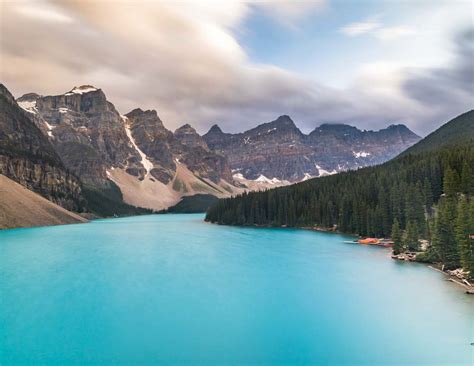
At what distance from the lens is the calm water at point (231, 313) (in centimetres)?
2427

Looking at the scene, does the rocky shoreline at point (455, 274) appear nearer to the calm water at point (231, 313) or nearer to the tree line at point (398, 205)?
the tree line at point (398, 205)

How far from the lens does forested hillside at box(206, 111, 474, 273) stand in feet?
170

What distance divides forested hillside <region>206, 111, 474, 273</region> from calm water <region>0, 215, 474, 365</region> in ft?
20.7

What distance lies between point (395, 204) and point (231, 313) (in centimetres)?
6959

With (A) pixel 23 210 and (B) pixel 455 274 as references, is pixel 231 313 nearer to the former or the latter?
(B) pixel 455 274

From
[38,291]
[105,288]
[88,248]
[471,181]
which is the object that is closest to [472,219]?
[471,181]

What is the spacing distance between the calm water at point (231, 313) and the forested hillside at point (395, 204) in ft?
20.7

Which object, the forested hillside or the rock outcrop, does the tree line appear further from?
the rock outcrop

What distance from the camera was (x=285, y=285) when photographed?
43875 millimetres

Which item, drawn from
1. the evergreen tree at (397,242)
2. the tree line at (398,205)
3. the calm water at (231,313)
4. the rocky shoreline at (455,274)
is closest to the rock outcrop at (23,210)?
the tree line at (398,205)

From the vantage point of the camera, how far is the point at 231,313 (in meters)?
32.7

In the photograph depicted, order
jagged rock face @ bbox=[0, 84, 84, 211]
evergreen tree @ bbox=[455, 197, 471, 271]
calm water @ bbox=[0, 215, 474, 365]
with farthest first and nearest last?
jagged rock face @ bbox=[0, 84, 84, 211] < evergreen tree @ bbox=[455, 197, 471, 271] < calm water @ bbox=[0, 215, 474, 365]

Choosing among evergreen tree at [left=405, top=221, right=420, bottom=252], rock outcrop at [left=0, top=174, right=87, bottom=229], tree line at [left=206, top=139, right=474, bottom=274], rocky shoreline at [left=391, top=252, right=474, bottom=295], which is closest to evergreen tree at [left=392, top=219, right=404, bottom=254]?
tree line at [left=206, top=139, right=474, bottom=274]

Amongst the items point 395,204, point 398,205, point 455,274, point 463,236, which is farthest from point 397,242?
point 395,204
